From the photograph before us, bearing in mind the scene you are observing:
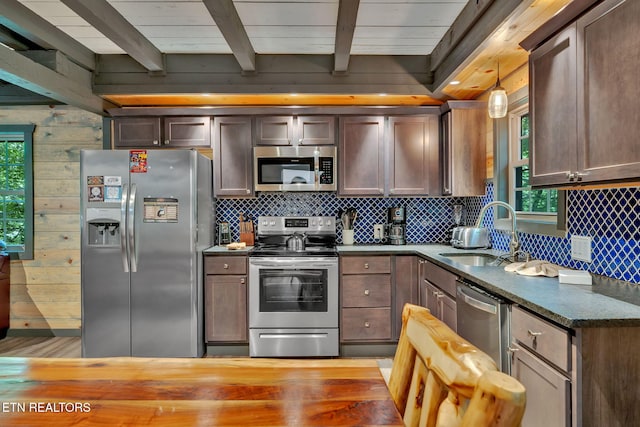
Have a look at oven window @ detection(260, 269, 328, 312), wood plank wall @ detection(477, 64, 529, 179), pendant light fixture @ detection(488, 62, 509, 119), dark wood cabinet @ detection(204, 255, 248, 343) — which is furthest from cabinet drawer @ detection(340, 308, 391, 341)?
pendant light fixture @ detection(488, 62, 509, 119)

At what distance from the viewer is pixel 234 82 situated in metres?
3.32

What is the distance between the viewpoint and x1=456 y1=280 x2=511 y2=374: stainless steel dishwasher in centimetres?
181

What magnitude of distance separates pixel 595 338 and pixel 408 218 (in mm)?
2712

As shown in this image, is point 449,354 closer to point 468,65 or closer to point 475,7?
point 475,7

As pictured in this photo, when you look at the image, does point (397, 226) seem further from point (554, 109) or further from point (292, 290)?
point (554, 109)

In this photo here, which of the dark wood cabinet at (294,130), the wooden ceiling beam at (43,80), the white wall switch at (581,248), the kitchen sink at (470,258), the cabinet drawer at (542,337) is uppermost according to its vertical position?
the wooden ceiling beam at (43,80)

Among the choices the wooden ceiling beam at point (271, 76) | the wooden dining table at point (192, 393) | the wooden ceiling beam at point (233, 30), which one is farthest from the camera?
the wooden ceiling beam at point (271, 76)

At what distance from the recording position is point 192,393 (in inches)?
38.2

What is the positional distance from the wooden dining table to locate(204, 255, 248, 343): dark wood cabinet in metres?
2.17

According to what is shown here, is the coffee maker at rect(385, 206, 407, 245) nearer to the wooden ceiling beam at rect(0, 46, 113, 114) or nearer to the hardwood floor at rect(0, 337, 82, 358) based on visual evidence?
the wooden ceiling beam at rect(0, 46, 113, 114)

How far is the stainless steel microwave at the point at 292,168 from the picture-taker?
11.9 feet

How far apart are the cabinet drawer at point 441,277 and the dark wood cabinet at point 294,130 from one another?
1.51 meters

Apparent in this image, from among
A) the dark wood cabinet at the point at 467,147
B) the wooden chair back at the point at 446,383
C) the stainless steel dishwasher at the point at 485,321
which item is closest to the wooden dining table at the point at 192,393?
the wooden chair back at the point at 446,383

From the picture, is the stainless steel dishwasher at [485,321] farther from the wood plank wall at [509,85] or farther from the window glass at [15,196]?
the window glass at [15,196]
